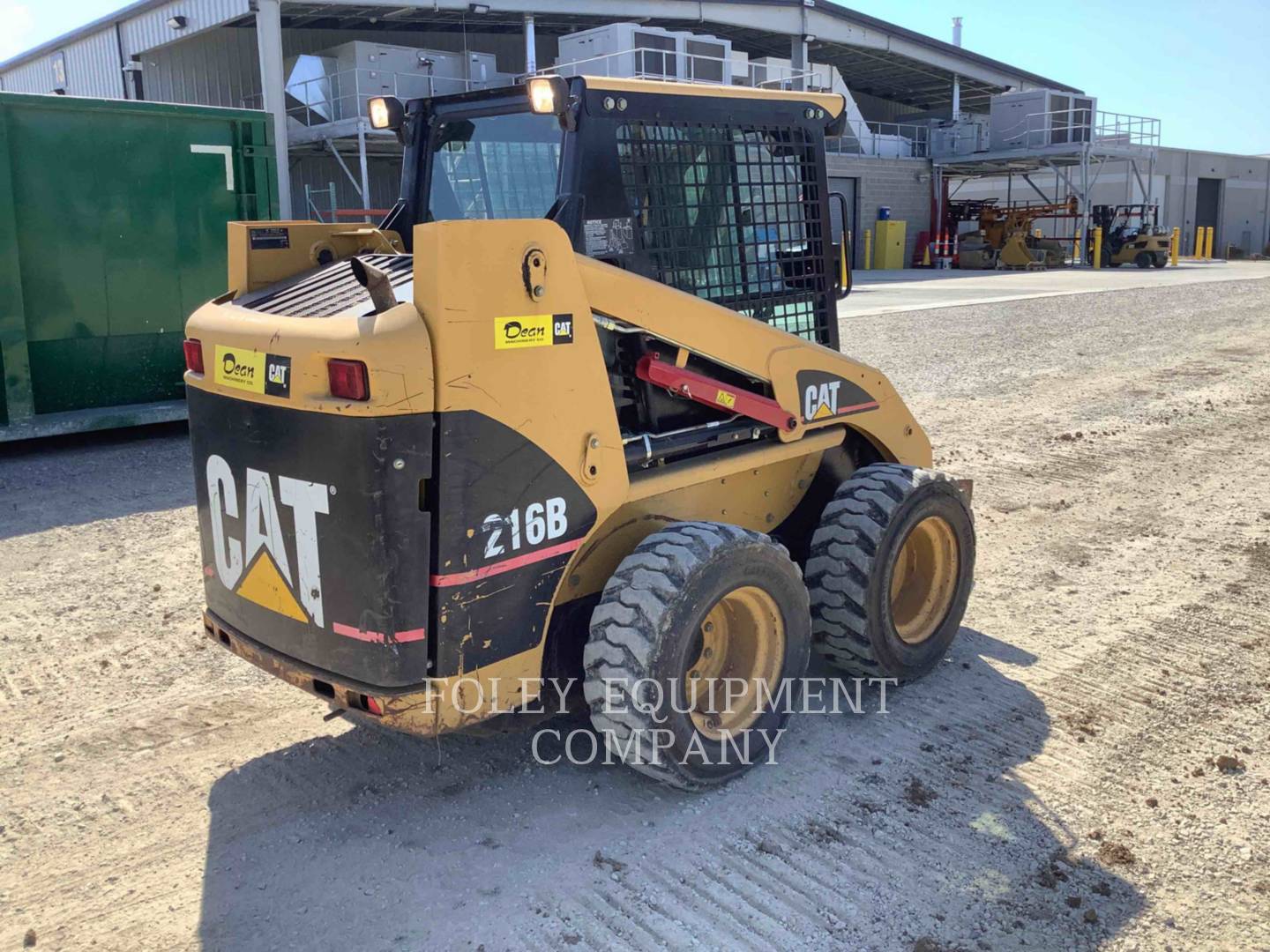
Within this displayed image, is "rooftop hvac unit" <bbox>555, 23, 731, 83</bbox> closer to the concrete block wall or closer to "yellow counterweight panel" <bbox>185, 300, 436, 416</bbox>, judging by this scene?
the concrete block wall

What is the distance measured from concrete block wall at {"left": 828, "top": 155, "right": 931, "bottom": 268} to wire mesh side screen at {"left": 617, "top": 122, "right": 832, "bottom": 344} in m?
31.7

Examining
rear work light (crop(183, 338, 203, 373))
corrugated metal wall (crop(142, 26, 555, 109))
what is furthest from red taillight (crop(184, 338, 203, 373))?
corrugated metal wall (crop(142, 26, 555, 109))

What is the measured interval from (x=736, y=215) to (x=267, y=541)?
2.17m

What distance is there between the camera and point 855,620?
4246mm

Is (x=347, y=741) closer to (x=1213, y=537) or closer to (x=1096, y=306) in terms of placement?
(x=1213, y=537)

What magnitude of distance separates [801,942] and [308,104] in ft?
85.8

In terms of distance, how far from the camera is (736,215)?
4.33 m

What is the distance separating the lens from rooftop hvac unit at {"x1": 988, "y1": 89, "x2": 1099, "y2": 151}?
36.7m

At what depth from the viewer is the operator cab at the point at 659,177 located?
3.72 meters

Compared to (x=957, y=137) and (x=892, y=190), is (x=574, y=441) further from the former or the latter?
(x=957, y=137)

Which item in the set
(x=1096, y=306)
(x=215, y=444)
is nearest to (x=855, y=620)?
(x=215, y=444)

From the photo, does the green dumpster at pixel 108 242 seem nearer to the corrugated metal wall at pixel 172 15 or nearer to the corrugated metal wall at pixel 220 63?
the corrugated metal wall at pixel 172 15

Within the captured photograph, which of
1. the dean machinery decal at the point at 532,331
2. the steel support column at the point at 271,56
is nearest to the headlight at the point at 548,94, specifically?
the dean machinery decal at the point at 532,331

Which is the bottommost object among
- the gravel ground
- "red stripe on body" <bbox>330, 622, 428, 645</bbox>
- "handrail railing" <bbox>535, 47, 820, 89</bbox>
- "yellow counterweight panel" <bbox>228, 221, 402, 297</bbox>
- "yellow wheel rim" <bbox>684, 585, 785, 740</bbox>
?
the gravel ground
